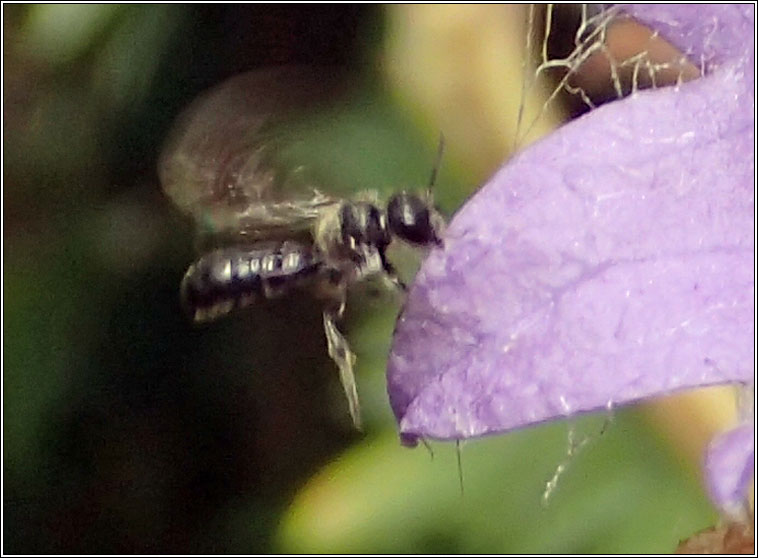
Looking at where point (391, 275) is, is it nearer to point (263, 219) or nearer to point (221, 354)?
point (263, 219)

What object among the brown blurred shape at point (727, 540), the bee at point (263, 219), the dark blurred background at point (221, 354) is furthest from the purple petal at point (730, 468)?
the dark blurred background at point (221, 354)

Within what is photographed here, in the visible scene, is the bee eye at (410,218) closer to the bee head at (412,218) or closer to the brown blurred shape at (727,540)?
the bee head at (412,218)

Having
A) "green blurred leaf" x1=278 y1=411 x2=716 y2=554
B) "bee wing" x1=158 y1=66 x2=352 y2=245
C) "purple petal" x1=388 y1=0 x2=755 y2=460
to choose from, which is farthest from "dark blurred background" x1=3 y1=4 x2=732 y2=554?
"purple petal" x1=388 y1=0 x2=755 y2=460

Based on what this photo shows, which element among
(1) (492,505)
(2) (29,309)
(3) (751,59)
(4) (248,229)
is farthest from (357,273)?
(2) (29,309)

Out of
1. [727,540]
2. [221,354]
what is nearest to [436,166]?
[727,540]

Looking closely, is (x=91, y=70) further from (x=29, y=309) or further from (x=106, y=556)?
(x=106, y=556)

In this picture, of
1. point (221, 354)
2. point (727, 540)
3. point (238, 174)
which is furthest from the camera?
point (221, 354)
